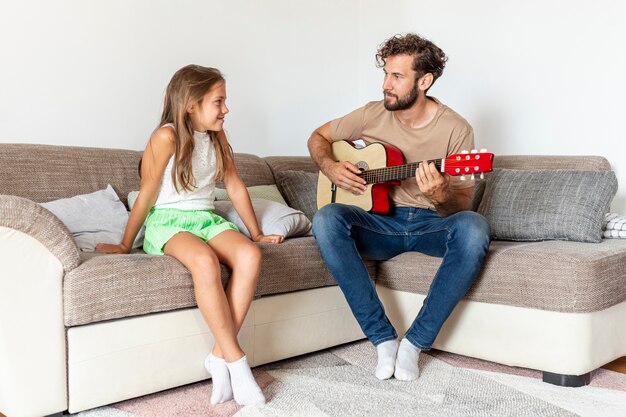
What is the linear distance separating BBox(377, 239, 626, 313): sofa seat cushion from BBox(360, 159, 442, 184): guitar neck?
11.3 inches

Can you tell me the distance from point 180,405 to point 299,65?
7.31 ft

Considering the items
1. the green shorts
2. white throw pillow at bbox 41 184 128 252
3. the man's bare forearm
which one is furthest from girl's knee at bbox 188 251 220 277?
the man's bare forearm

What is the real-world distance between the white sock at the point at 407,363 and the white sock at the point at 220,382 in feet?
1.64

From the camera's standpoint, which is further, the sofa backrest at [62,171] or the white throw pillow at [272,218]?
the white throw pillow at [272,218]

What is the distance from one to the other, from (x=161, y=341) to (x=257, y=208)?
2.34ft

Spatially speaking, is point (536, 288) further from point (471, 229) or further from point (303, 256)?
point (303, 256)

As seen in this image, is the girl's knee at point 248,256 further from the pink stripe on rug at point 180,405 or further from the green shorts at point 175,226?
the pink stripe on rug at point 180,405

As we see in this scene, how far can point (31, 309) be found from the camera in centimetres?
158

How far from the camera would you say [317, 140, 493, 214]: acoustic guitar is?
2.03 metres

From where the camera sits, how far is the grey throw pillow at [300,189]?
282cm

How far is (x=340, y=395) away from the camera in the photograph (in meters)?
1.86

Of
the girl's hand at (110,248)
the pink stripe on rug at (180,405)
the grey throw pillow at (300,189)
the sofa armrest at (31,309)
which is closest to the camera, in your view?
the sofa armrest at (31,309)

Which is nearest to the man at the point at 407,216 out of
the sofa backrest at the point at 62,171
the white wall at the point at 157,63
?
the sofa backrest at the point at 62,171

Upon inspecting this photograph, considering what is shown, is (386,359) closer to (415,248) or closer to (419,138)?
(415,248)
